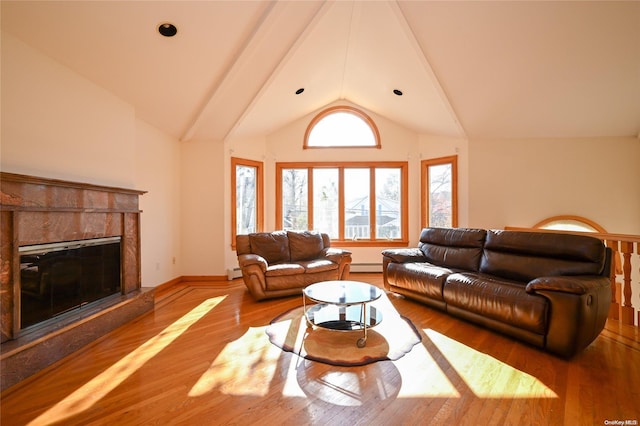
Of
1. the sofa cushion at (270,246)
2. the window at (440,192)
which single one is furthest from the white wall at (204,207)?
the window at (440,192)

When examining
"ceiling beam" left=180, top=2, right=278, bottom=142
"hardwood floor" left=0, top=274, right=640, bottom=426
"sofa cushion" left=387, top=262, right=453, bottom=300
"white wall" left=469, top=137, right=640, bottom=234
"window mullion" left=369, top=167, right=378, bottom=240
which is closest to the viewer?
"hardwood floor" left=0, top=274, right=640, bottom=426

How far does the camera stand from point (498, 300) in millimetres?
2541

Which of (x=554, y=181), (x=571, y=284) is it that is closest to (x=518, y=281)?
(x=571, y=284)

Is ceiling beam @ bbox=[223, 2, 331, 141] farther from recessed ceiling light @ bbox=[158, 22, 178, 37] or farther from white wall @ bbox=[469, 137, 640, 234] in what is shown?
white wall @ bbox=[469, 137, 640, 234]

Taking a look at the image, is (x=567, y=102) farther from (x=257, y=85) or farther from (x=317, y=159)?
(x=257, y=85)

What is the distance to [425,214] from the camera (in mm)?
5277

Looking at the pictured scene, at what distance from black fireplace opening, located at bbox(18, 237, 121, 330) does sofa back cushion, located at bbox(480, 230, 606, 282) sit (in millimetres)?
4215

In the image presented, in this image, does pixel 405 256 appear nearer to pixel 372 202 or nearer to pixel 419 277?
pixel 419 277

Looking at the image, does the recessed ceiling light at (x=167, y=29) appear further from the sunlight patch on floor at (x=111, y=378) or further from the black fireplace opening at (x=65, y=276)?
the sunlight patch on floor at (x=111, y=378)

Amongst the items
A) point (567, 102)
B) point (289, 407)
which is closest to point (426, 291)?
point (289, 407)

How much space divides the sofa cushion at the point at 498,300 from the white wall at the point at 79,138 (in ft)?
13.0

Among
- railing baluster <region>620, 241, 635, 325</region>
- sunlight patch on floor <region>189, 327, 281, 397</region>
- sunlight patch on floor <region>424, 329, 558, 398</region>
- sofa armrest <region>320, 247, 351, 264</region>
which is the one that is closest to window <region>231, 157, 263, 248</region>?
sofa armrest <region>320, 247, 351, 264</region>

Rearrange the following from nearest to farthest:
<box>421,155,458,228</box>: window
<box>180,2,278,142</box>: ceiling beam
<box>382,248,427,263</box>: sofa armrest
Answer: <box>180,2,278,142</box>: ceiling beam → <box>382,248,427,263</box>: sofa armrest → <box>421,155,458,228</box>: window

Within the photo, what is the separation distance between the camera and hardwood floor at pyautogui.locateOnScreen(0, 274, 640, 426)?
1596 mm
